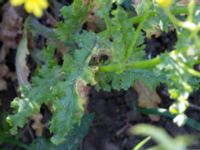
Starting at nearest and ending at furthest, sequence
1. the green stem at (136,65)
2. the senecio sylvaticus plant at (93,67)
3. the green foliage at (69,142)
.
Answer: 1. the green stem at (136,65)
2. the senecio sylvaticus plant at (93,67)
3. the green foliage at (69,142)

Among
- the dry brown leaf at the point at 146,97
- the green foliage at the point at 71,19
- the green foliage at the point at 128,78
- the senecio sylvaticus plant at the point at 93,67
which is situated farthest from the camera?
the dry brown leaf at the point at 146,97

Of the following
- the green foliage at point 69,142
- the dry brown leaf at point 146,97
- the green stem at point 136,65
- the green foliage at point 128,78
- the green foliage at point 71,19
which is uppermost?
the green foliage at point 71,19

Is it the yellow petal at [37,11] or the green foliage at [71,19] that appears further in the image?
the green foliage at [71,19]

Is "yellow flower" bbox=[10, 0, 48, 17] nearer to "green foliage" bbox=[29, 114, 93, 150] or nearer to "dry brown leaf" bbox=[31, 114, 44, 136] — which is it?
"green foliage" bbox=[29, 114, 93, 150]

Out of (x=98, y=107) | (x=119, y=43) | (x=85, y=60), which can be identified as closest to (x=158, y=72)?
(x=119, y=43)

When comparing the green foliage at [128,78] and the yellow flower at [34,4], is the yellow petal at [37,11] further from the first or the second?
the green foliage at [128,78]

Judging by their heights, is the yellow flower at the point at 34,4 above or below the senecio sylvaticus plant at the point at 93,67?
above

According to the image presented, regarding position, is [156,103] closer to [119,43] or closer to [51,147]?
[51,147]

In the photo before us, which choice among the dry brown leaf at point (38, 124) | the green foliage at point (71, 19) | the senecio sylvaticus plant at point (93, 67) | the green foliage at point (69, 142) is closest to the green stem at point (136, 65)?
Answer: the senecio sylvaticus plant at point (93, 67)
